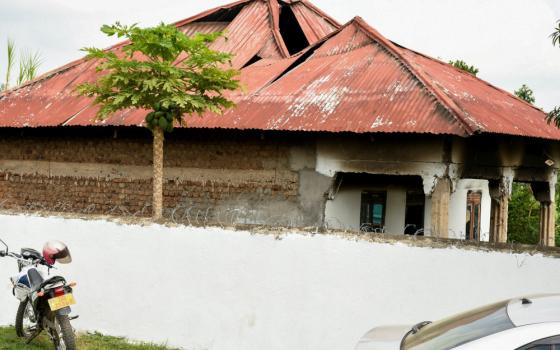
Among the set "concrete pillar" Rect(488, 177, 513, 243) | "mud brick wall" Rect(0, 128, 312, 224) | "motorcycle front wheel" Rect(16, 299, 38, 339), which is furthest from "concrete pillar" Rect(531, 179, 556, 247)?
"motorcycle front wheel" Rect(16, 299, 38, 339)

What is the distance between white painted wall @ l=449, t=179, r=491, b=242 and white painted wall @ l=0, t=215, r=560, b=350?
8152 millimetres

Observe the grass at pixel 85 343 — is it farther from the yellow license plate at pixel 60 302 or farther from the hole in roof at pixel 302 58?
the hole in roof at pixel 302 58

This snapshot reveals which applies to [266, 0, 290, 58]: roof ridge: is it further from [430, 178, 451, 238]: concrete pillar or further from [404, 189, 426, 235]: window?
[430, 178, 451, 238]: concrete pillar

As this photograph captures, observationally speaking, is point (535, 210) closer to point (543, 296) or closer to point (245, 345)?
point (245, 345)

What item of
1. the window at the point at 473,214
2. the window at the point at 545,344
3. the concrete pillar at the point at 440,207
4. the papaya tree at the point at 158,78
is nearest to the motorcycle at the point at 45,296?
the papaya tree at the point at 158,78

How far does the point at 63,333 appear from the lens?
21.0 feet

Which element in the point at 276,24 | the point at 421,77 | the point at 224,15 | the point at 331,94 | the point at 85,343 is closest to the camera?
the point at 85,343

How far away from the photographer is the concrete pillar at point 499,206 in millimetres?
13633

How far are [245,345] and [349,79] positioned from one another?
7.25 m

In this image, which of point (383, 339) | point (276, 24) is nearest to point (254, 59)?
point (276, 24)

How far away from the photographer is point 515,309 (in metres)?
4.13

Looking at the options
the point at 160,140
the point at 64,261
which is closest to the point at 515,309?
the point at 64,261

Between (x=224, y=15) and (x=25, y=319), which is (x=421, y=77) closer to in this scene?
(x=224, y=15)

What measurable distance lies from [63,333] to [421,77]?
8.01 metres
